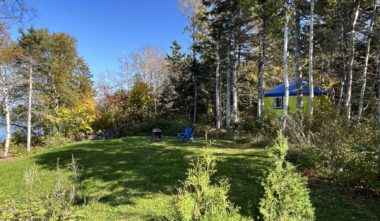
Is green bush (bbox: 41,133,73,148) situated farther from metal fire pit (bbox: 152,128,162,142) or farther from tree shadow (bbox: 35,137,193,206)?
metal fire pit (bbox: 152,128,162,142)

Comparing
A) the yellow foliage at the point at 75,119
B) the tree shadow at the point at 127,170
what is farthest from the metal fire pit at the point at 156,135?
the yellow foliage at the point at 75,119

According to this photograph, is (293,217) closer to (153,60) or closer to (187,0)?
(187,0)

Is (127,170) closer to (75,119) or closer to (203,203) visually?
(203,203)

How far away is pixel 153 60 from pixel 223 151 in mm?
23803

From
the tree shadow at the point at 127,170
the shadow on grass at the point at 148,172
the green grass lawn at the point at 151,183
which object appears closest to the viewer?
the green grass lawn at the point at 151,183

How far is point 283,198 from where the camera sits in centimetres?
287

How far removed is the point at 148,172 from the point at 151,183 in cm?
88

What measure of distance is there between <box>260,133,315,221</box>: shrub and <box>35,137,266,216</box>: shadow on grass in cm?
182

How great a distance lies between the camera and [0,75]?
15.1m

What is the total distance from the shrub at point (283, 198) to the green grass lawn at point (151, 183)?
173 millimetres

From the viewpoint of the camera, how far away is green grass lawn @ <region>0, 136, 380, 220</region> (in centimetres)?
496

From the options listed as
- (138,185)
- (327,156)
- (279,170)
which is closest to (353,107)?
(327,156)

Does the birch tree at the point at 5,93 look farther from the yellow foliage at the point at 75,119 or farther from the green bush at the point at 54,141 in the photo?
the yellow foliage at the point at 75,119

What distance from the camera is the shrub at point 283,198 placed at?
9.23 ft
